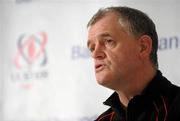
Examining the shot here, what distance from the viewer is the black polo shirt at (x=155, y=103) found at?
940 millimetres

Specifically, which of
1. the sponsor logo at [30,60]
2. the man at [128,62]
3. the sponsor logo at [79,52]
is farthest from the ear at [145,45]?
the sponsor logo at [30,60]

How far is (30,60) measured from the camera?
80.0 inches

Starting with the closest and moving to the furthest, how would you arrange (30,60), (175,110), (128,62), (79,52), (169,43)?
(175,110), (128,62), (169,43), (79,52), (30,60)

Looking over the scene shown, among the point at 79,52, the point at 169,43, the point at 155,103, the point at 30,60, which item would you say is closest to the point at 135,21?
the point at 155,103

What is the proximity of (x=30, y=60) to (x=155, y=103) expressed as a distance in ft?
3.79

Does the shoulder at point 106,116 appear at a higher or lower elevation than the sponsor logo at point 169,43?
lower

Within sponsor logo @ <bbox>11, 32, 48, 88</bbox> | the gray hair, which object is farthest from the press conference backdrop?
the gray hair

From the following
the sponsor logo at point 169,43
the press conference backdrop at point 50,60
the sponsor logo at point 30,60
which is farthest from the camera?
the sponsor logo at point 30,60

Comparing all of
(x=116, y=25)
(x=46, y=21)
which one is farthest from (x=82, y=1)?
(x=116, y=25)

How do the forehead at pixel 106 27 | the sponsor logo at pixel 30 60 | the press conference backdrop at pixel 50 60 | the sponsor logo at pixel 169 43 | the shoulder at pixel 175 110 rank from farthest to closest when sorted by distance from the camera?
1. the sponsor logo at pixel 30 60
2. the press conference backdrop at pixel 50 60
3. the sponsor logo at pixel 169 43
4. the forehead at pixel 106 27
5. the shoulder at pixel 175 110

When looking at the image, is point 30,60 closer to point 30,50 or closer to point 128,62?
point 30,50

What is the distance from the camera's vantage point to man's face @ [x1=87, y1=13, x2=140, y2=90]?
101 centimetres

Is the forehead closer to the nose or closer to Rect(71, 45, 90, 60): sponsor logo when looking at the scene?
the nose

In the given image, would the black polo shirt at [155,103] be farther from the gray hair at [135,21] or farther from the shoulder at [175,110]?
the gray hair at [135,21]
